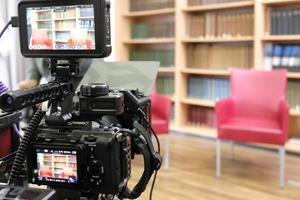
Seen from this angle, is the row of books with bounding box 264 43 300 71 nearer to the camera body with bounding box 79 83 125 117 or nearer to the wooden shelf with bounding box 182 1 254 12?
the wooden shelf with bounding box 182 1 254 12

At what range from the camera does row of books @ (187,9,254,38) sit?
383cm

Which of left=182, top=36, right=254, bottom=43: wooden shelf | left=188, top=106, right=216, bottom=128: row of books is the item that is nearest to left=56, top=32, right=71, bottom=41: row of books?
left=182, top=36, right=254, bottom=43: wooden shelf

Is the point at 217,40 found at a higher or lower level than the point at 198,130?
higher

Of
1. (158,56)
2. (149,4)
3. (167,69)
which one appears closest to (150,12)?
(149,4)

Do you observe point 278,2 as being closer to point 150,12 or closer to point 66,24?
point 150,12

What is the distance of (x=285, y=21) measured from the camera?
3537mm

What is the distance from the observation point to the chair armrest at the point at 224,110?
3.00 meters

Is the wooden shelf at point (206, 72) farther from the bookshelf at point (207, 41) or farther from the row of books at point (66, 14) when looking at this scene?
the row of books at point (66, 14)

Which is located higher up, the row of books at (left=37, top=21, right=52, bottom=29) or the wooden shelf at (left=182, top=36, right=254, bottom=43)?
the wooden shelf at (left=182, top=36, right=254, bottom=43)

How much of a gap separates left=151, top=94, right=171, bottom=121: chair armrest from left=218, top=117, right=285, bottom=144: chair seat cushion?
1.73 feet

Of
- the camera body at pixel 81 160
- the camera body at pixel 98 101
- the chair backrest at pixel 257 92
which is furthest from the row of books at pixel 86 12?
the chair backrest at pixel 257 92

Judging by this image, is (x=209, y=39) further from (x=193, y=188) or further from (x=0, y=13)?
(x=0, y=13)

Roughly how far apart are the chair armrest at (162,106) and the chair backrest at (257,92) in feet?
1.90

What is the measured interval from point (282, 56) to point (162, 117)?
1284mm
